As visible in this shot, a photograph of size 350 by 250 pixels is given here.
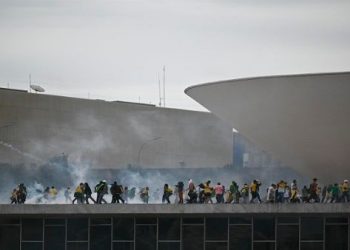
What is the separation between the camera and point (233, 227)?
46.3 metres

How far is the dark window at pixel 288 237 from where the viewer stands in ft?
152

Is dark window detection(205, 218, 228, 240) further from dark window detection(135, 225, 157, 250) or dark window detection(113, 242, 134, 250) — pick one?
dark window detection(113, 242, 134, 250)

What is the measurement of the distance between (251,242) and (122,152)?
32.5 m

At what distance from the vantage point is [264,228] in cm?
4647

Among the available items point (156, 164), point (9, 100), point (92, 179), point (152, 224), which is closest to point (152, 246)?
point (152, 224)

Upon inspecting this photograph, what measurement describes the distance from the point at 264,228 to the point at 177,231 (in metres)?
2.56

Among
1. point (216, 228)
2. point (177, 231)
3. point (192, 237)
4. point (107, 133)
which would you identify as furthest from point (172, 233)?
point (107, 133)

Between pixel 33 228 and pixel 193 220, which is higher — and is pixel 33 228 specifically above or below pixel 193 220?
below

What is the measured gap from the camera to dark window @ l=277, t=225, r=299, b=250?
46438 mm

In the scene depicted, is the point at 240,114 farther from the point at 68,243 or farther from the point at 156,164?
the point at 156,164

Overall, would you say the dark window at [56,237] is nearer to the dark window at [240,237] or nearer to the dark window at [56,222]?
the dark window at [56,222]

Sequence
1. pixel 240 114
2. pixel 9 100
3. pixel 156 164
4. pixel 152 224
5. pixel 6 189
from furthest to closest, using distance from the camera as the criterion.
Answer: pixel 156 164
pixel 9 100
pixel 6 189
pixel 240 114
pixel 152 224

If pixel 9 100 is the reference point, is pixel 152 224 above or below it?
below

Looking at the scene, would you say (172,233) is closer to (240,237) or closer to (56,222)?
(240,237)
